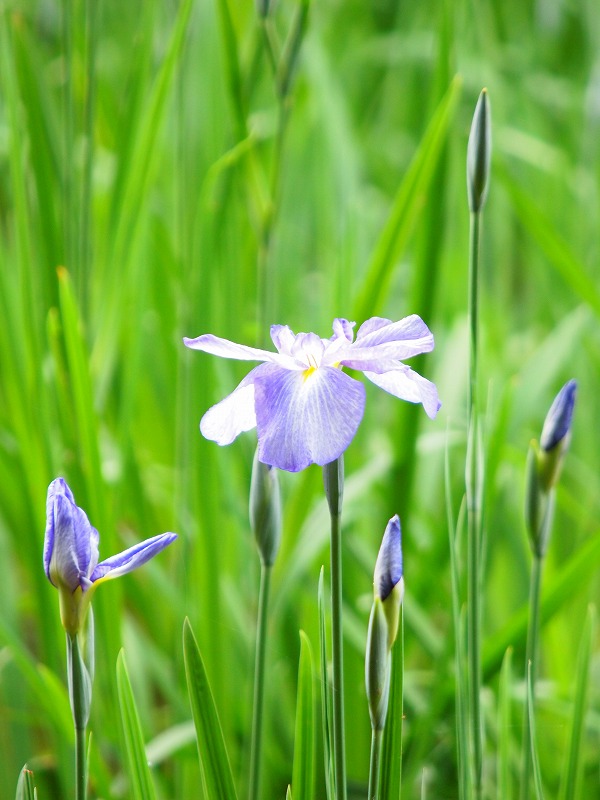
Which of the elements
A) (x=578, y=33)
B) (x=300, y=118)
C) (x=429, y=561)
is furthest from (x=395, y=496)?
(x=578, y=33)

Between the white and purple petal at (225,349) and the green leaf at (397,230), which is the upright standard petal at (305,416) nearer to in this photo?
the white and purple petal at (225,349)

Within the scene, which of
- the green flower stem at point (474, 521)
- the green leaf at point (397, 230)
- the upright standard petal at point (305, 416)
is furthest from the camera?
the green leaf at point (397, 230)

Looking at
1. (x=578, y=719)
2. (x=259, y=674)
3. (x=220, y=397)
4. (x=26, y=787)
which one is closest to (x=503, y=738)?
(x=578, y=719)

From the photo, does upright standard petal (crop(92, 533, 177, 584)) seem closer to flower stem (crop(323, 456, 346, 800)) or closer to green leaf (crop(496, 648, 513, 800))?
flower stem (crop(323, 456, 346, 800))

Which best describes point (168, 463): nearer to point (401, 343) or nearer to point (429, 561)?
point (429, 561)

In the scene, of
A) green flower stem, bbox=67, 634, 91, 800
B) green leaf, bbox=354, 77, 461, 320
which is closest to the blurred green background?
green leaf, bbox=354, 77, 461, 320

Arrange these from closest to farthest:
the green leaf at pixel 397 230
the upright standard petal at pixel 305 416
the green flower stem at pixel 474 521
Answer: the upright standard petal at pixel 305 416
the green flower stem at pixel 474 521
the green leaf at pixel 397 230

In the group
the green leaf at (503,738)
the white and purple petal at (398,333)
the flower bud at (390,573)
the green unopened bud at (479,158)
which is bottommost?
the green leaf at (503,738)

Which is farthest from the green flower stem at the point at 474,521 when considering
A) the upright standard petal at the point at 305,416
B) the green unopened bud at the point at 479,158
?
the upright standard petal at the point at 305,416
